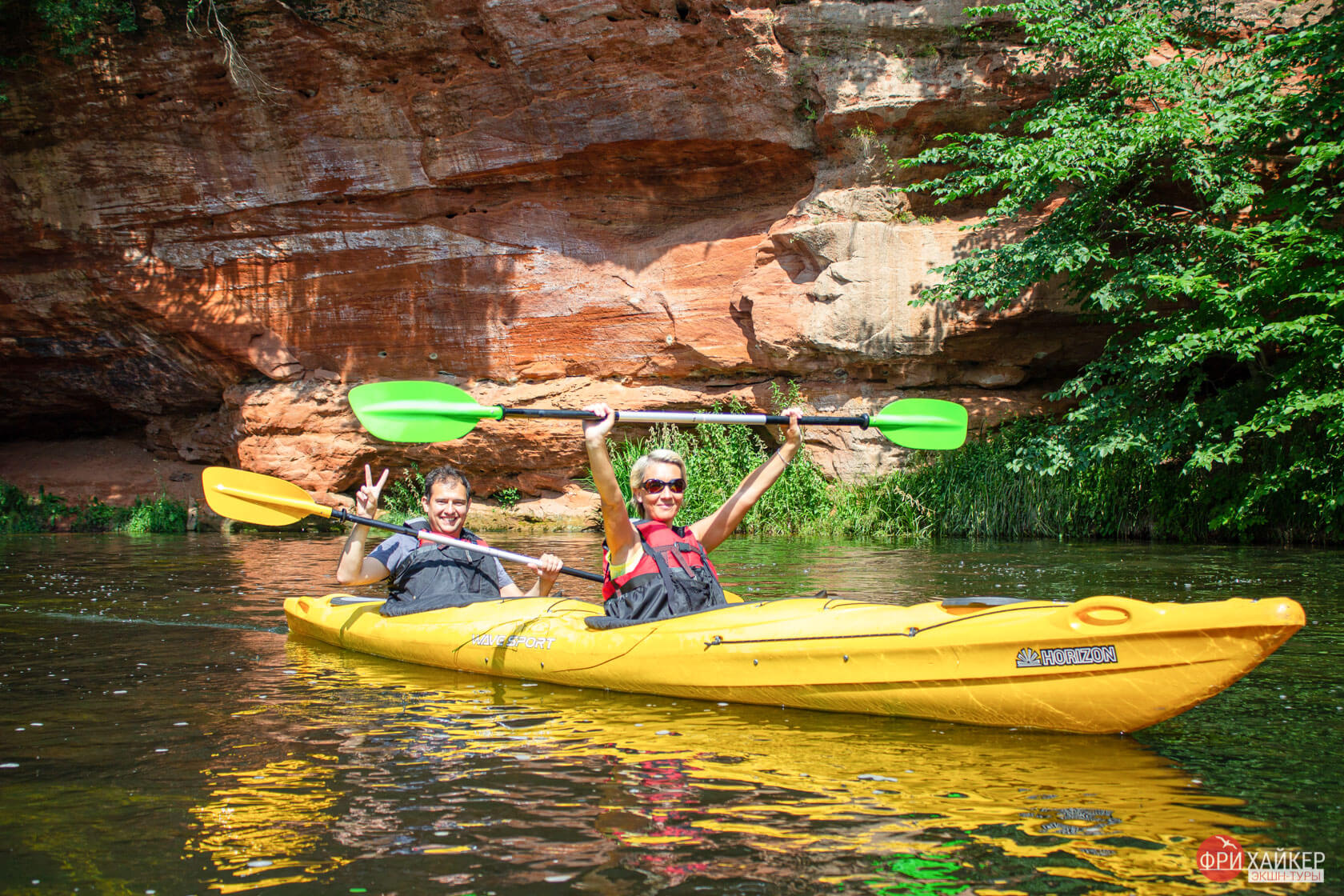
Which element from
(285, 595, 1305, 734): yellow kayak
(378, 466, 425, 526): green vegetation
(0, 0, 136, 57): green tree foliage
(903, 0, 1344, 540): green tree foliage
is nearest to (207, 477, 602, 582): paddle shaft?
(285, 595, 1305, 734): yellow kayak

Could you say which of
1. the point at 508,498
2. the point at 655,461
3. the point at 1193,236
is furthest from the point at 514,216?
the point at 655,461

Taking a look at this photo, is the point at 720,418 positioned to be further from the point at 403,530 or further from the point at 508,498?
the point at 508,498

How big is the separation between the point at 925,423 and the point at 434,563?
249cm

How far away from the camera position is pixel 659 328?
1255 cm

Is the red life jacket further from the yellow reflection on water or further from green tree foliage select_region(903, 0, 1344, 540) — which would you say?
green tree foliage select_region(903, 0, 1344, 540)

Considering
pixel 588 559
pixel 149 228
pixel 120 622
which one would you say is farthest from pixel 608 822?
pixel 149 228

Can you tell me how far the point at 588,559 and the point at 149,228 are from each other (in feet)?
27.9

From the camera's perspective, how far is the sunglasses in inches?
147

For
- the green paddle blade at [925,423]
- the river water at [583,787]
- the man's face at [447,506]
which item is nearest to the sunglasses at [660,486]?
the river water at [583,787]

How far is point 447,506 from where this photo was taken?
181 inches

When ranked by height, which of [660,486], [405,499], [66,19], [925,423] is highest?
[66,19]

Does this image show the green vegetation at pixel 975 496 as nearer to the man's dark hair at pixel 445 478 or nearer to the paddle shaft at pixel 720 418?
the paddle shaft at pixel 720 418

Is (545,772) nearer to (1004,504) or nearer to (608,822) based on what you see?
(608,822)

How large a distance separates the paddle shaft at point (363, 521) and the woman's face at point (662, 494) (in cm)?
96
